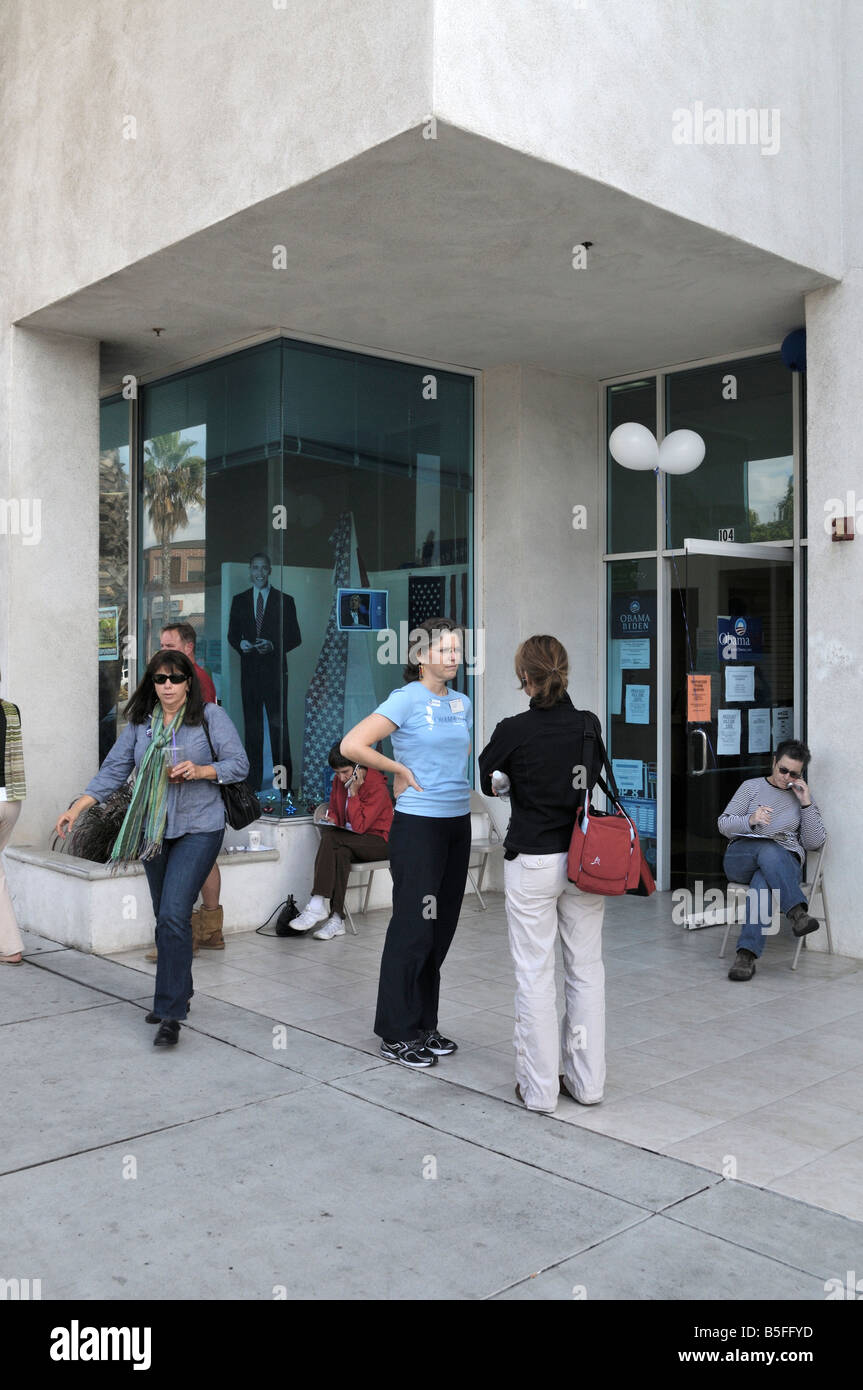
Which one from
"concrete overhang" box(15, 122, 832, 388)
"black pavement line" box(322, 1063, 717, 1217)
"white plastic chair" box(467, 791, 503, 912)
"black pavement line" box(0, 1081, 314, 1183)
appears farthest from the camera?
"white plastic chair" box(467, 791, 503, 912)

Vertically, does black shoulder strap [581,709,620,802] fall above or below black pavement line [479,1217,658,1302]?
above

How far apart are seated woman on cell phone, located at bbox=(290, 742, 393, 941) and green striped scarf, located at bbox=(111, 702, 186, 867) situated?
2325 millimetres

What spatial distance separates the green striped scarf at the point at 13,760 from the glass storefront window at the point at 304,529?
2.13 m

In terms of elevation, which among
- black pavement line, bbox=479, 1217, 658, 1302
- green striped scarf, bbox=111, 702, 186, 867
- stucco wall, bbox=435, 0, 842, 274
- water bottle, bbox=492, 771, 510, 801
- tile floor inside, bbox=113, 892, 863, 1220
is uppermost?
stucco wall, bbox=435, 0, 842, 274

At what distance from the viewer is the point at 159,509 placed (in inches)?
370

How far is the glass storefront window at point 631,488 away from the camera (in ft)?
30.0

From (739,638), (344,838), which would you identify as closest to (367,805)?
(344,838)

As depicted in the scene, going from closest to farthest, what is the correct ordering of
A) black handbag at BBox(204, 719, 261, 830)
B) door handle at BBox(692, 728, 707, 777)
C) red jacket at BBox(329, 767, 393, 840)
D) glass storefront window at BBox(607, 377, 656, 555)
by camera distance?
black handbag at BBox(204, 719, 261, 830) → red jacket at BBox(329, 767, 393, 840) → door handle at BBox(692, 728, 707, 777) → glass storefront window at BBox(607, 377, 656, 555)

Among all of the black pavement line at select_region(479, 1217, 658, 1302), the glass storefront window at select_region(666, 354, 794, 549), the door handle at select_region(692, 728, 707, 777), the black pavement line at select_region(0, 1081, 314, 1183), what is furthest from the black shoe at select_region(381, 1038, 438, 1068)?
the glass storefront window at select_region(666, 354, 794, 549)

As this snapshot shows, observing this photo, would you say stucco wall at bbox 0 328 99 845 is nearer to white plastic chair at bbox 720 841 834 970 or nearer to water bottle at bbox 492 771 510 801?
white plastic chair at bbox 720 841 834 970

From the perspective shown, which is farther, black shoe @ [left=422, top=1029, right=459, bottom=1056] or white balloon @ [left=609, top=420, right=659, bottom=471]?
white balloon @ [left=609, top=420, right=659, bottom=471]

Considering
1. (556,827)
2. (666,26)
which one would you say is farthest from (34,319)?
(556,827)

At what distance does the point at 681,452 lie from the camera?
26.2ft

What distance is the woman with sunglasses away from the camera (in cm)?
525
